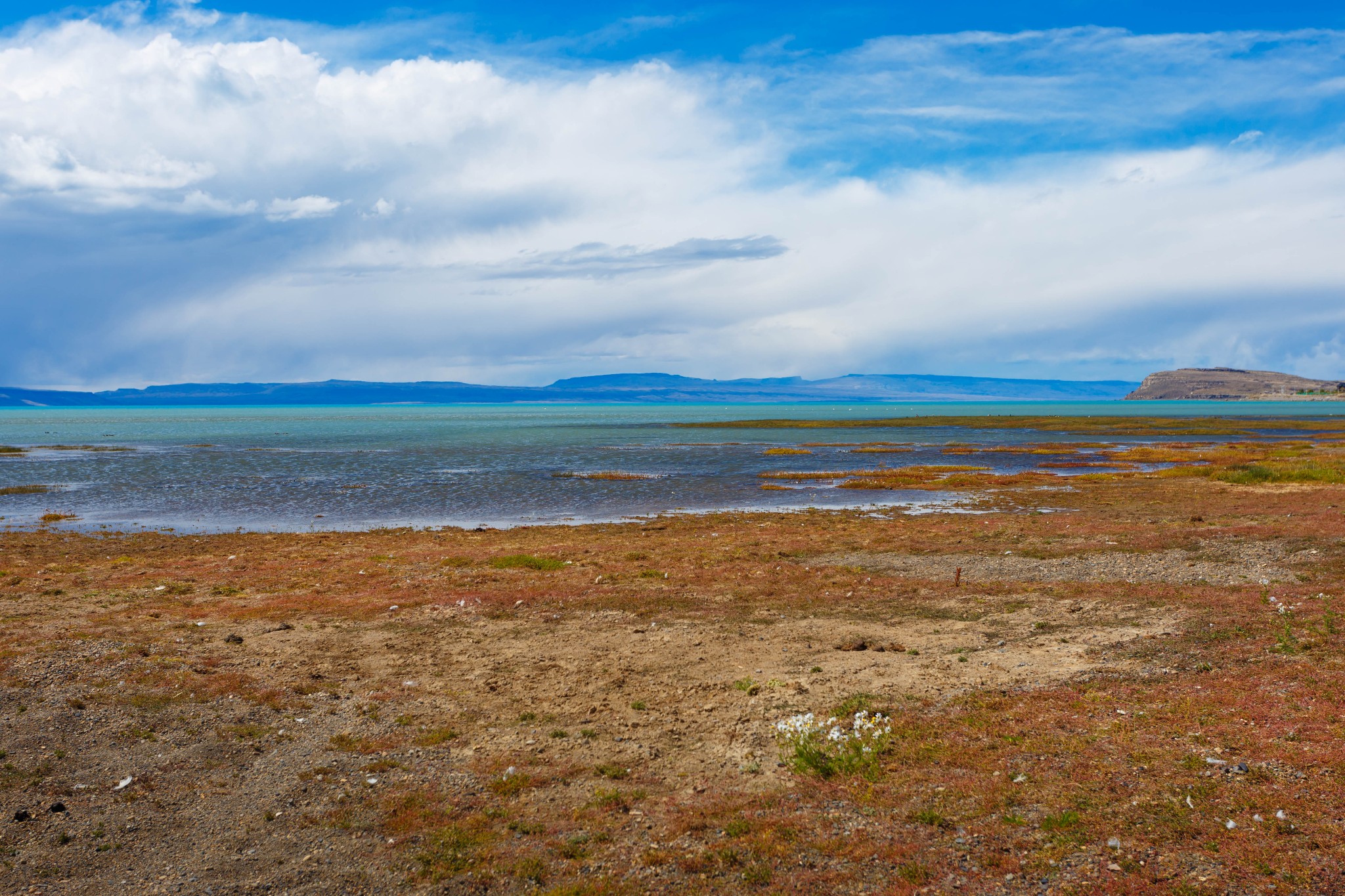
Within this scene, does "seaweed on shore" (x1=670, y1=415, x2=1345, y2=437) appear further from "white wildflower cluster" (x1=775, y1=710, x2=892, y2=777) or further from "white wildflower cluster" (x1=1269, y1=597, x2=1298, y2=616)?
"white wildflower cluster" (x1=775, y1=710, x2=892, y2=777)

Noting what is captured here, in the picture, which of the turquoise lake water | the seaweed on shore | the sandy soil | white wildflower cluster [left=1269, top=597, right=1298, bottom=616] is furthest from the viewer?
the seaweed on shore

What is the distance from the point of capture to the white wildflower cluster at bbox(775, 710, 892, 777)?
37.0ft

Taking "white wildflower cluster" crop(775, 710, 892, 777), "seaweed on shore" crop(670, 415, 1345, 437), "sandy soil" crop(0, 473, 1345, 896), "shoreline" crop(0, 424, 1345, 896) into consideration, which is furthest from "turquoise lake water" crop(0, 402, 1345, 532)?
"white wildflower cluster" crop(775, 710, 892, 777)

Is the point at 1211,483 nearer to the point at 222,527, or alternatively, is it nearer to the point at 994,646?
the point at 994,646

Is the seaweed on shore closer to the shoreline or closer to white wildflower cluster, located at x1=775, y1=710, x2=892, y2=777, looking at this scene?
the shoreline

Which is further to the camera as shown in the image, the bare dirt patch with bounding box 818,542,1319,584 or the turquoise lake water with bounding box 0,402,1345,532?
the turquoise lake water with bounding box 0,402,1345,532

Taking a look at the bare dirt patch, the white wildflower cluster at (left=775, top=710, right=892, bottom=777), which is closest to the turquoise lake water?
the bare dirt patch

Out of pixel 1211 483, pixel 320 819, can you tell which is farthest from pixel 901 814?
pixel 1211 483

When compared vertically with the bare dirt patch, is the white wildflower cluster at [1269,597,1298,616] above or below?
above

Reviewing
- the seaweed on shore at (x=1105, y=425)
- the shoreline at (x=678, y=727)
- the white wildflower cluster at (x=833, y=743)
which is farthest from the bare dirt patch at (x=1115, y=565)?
the seaweed on shore at (x=1105, y=425)

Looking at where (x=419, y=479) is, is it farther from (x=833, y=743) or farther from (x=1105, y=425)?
(x=1105, y=425)

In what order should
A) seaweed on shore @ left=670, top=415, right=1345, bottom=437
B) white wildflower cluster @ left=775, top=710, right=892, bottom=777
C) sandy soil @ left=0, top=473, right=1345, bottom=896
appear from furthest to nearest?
seaweed on shore @ left=670, top=415, right=1345, bottom=437 → white wildflower cluster @ left=775, top=710, right=892, bottom=777 → sandy soil @ left=0, top=473, right=1345, bottom=896

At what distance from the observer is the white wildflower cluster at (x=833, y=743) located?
11.3 meters

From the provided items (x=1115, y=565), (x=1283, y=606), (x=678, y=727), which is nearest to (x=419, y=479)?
(x=1115, y=565)
